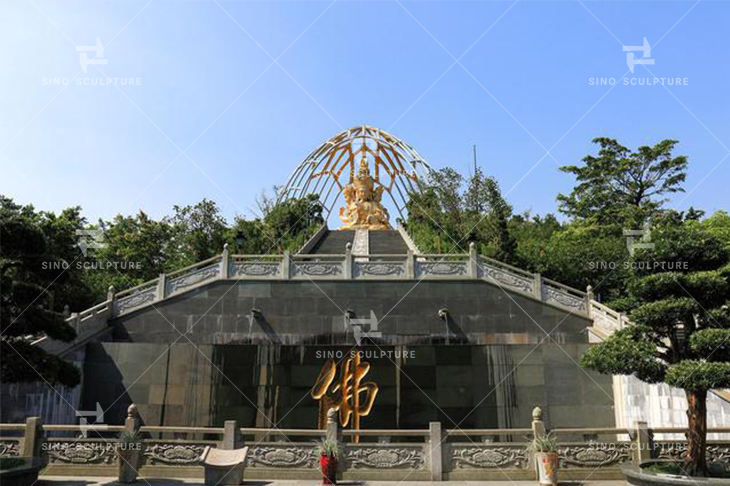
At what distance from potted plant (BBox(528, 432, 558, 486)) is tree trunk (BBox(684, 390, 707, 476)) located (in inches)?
98.3

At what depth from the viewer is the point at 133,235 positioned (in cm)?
3916

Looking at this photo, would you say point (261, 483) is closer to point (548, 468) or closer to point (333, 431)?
point (333, 431)

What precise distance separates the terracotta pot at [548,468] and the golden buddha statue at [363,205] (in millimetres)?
34569

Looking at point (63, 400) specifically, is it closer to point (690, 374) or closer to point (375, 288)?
point (375, 288)

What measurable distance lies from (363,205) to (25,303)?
37147 mm

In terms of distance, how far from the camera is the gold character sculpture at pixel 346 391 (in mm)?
18016

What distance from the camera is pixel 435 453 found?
12.9 m

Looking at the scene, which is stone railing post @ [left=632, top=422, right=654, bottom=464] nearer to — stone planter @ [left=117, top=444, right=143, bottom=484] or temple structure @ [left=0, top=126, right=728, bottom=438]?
temple structure @ [left=0, top=126, right=728, bottom=438]

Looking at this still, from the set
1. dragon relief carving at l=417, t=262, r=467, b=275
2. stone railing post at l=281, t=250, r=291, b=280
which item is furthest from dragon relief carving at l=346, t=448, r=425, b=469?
stone railing post at l=281, t=250, r=291, b=280

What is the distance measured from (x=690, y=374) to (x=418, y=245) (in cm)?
2346

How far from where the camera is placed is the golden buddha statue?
47375mm

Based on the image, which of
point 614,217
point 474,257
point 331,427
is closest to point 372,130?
point 614,217

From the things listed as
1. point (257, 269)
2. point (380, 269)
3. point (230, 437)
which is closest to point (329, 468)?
point (230, 437)

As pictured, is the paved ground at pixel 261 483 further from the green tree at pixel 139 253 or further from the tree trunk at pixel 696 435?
the green tree at pixel 139 253
